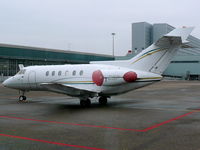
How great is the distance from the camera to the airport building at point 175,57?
9325cm

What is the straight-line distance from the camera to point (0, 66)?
65.6 meters

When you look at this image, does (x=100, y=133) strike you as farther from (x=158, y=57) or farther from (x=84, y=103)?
(x=158, y=57)

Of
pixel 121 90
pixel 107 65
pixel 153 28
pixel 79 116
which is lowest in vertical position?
pixel 79 116

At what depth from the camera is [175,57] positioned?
3861 inches

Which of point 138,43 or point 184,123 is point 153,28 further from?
point 184,123

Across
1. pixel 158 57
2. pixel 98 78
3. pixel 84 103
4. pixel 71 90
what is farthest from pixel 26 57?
pixel 158 57

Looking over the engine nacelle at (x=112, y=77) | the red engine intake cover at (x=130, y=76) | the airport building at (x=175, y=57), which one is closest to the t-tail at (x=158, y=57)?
the red engine intake cover at (x=130, y=76)

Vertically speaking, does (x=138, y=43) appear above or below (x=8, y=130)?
above

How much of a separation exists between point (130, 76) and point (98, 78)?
2180mm

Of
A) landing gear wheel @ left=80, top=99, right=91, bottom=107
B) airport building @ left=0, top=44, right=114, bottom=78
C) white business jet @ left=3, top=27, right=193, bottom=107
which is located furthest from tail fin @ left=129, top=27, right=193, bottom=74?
airport building @ left=0, top=44, right=114, bottom=78

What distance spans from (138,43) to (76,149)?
116465 mm

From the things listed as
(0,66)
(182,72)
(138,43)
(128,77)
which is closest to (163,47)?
(128,77)

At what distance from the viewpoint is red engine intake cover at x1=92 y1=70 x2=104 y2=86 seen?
16.0 meters

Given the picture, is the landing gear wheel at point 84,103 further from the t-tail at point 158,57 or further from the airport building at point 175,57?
the airport building at point 175,57
